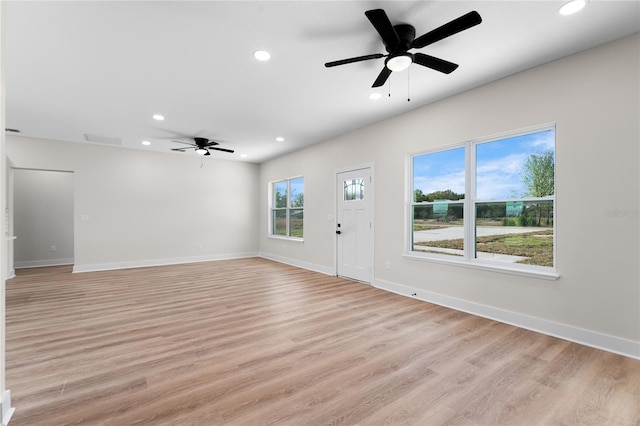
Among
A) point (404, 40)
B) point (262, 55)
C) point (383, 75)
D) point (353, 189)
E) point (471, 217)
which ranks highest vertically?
point (262, 55)

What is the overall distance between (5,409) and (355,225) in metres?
4.65

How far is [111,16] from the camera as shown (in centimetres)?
232

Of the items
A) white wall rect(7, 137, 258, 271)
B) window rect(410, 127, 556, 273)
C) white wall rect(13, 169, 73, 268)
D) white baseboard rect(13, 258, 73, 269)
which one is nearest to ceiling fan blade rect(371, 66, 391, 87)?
window rect(410, 127, 556, 273)

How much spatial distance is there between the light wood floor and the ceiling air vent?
11.1 ft

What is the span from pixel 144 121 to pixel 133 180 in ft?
8.68

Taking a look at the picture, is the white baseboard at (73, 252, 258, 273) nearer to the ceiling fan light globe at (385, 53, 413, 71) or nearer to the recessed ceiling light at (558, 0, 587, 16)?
the ceiling fan light globe at (385, 53, 413, 71)

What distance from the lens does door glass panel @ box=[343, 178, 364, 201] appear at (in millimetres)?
5367

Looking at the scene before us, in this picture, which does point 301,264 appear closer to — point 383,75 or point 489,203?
point 489,203

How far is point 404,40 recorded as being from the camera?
245 centimetres

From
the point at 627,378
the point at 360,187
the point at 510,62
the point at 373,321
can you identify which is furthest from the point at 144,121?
the point at 627,378

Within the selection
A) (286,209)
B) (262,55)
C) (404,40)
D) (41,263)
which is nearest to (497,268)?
(404,40)

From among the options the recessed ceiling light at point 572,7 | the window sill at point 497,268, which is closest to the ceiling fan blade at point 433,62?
the recessed ceiling light at point 572,7

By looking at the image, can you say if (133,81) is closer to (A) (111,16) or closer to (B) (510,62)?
(A) (111,16)

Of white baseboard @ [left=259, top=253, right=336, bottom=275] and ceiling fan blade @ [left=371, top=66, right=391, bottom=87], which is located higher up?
ceiling fan blade @ [left=371, top=66, right=391, bottom=87]
